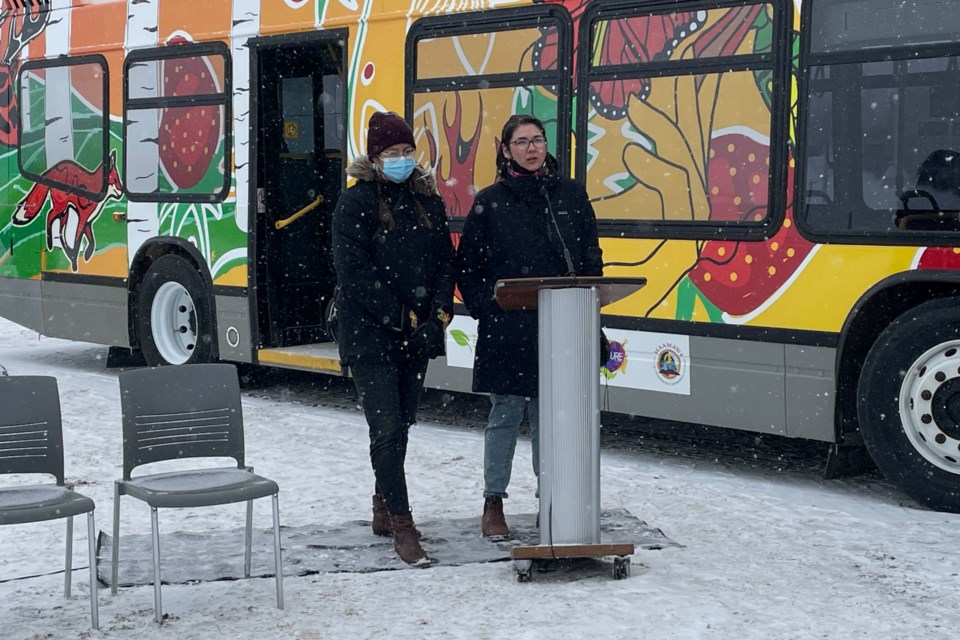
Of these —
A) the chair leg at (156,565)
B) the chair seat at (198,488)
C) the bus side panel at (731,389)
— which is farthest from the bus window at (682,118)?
the chair leg at (156,565)

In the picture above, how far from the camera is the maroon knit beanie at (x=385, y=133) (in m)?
6.25

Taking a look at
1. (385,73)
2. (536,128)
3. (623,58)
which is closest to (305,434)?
(385,73)

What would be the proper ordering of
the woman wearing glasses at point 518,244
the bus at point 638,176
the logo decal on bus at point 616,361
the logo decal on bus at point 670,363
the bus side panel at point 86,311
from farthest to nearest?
the bus side panel at point 86,311 → the logo decal on bus at point 616,361 → the logo decal on bus at point 670,363 → the bus at point 638,176 → the woman wearing glasses at point 518,244

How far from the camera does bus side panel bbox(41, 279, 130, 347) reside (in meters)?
12.0

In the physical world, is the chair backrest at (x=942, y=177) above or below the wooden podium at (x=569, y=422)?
above

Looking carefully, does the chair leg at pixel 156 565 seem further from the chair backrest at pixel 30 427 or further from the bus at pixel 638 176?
the bus at pixel 638 176

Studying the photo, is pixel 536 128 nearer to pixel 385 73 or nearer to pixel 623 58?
pixel 623 58

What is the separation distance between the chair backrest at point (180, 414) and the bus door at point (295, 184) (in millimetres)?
5031

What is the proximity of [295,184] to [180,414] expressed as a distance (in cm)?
550

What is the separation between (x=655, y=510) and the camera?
284 inches

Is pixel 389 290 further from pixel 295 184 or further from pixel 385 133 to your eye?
pixel 295 184

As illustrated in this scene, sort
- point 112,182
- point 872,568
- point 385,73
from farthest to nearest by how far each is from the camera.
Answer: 1. point 112,182
2. point 385,73
3. point 872,568

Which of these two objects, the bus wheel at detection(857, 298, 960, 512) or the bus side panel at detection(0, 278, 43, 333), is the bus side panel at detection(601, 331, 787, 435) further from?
the bus side panel at detection(0, 278, 43, 333)

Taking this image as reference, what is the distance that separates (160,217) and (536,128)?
19.2 feet
